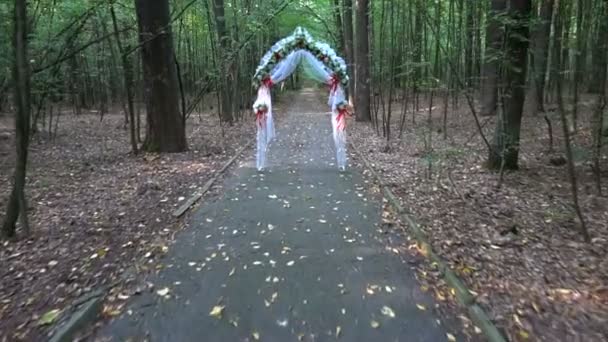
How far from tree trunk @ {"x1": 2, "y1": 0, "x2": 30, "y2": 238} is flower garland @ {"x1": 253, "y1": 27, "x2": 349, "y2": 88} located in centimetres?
582

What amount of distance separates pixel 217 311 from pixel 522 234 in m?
3.84

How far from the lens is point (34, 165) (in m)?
12.1

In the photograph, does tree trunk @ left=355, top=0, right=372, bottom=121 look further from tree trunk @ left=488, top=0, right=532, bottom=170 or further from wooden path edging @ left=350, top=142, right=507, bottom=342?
wooden path edging @ left=350, top=142, right=507, bottom=342

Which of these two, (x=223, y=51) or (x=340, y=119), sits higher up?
(x=223, y=51)

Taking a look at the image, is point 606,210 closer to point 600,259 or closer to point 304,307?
point 600,259

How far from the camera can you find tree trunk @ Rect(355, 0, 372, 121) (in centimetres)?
1931

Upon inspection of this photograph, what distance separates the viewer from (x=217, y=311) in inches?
170

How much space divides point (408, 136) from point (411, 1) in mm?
6627

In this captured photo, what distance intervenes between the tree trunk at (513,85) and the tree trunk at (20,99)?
6606 millimetres

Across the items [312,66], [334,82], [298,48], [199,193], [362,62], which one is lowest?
[199,193]

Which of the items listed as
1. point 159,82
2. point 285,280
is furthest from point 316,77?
point 285,280

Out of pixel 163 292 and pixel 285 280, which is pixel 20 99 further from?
pixel 285 280

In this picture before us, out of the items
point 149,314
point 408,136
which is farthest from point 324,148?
point 149,314

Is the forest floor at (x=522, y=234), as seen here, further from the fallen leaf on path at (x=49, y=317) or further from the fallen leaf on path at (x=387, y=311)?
the fallen leaf on path at (x=49, y=317)
